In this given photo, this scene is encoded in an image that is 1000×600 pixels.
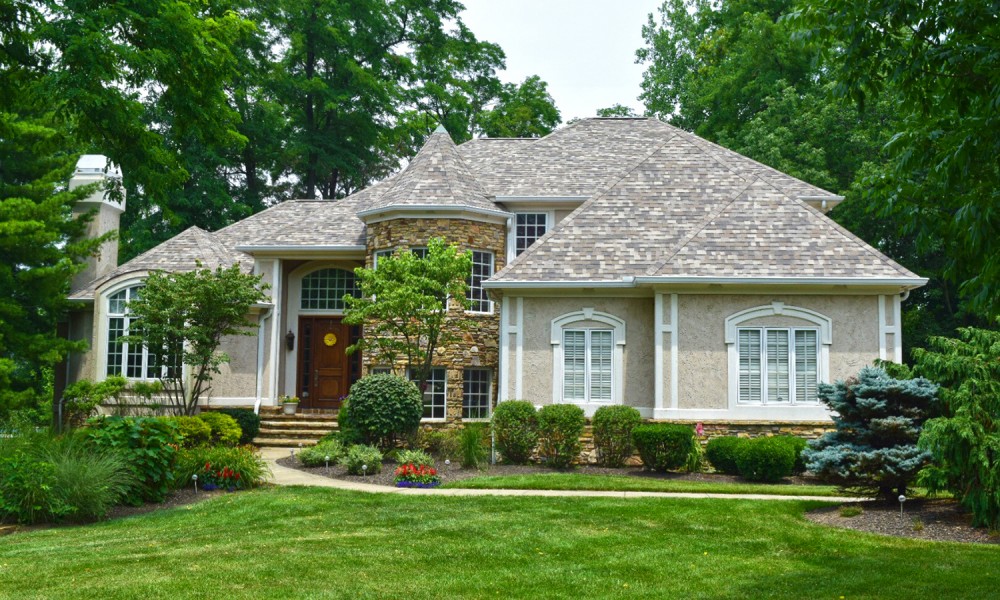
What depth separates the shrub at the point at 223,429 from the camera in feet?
61.6

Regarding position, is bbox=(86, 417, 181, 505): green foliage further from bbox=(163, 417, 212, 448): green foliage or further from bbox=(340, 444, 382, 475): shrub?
bbox=(163, 417, 212, 448): green foliage

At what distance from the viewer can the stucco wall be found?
713 inches

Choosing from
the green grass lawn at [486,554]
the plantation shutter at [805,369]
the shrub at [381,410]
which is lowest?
Answer: the green grass lawn at [486,554]

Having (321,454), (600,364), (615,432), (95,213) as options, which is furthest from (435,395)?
(95,213)

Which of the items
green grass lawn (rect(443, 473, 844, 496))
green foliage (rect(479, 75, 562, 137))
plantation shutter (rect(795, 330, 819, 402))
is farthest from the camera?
green foliage (rect(479, 75, 562, 137))

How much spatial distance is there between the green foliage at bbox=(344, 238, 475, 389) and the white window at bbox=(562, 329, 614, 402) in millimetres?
2513

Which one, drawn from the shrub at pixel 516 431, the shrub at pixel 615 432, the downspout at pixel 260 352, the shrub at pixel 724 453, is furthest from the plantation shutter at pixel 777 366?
the downspout at pixel 260 352

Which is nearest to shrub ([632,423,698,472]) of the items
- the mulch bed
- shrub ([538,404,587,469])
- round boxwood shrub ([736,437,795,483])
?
round boxwood shrub ([736,437,795,483])

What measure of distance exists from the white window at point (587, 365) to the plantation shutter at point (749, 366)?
249 cm

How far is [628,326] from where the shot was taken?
18203mm

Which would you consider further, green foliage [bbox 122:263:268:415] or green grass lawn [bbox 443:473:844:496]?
green foliage [bbox 122:263:268:415]

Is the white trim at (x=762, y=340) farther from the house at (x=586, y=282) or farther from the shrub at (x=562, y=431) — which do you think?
the shrub at (x=562, y=431)

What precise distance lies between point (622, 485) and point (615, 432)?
8.71 ft

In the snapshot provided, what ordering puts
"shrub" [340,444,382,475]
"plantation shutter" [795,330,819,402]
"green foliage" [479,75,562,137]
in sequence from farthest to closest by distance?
"green foliage" [479,75,562,137] → "plantation shutter" [795,330,819,402] → "shrub" [340,444,382,475]
